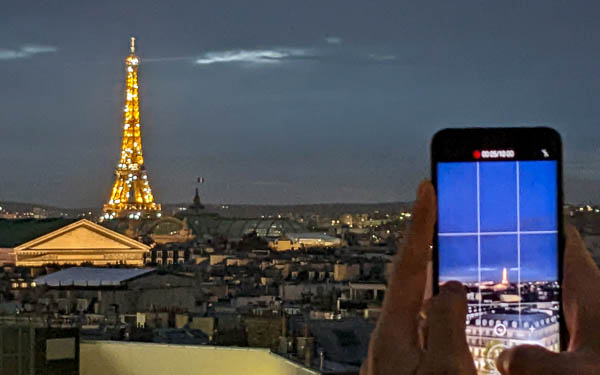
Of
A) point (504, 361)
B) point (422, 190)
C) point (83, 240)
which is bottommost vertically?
point (83, 240)

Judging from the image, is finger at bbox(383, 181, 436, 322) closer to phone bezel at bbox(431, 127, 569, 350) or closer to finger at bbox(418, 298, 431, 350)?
finger at bbox(418, 298, 431, 350)

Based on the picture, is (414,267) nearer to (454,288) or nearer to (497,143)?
(454,288)

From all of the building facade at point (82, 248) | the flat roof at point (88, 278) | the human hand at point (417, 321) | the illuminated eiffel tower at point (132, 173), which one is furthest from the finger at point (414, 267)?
the illuminated eiffel tower at point (132, 173)

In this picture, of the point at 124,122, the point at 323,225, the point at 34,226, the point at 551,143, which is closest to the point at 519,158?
the point at 551,143

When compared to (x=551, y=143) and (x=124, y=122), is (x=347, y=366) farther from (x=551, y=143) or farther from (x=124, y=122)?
(x=124, y=122)

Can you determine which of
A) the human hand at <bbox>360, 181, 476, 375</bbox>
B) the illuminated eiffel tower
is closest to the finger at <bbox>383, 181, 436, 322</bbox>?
the human hand at <bbox>360, 181, 476, 375</bbox>

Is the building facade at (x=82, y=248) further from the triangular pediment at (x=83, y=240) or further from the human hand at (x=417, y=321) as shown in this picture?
the human hand at (x=417, y=321)

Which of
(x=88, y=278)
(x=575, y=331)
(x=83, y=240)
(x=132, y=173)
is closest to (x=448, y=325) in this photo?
(x=575, y=331)
